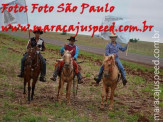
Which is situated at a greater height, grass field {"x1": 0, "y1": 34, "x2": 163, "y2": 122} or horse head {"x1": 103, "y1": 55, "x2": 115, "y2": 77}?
horse head {"x1": 103, "y1": 55, "x2": 115, "y2": 77}

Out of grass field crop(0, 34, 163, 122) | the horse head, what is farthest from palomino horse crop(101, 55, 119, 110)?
grass field crop(0, 34, 163, 122)

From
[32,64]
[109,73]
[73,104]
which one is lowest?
[73,104]

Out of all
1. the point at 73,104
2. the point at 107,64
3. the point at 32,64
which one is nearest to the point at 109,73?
the point at 107,64

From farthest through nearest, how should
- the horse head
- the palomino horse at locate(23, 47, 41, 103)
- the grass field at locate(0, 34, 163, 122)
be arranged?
the palomino horse at locate(23, 47, 41, 103) → the horse head → the grass field at locate(0, 34, 163, 122)

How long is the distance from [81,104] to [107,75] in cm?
213

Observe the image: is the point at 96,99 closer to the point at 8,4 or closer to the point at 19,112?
the point at 19,112

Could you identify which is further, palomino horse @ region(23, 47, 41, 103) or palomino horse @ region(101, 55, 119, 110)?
palomino horse @ region(23, 47, 41, 103)

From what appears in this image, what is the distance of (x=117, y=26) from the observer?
667 inches

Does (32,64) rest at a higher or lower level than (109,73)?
higher

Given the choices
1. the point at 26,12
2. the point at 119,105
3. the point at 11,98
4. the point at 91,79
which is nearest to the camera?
the point at 11,98

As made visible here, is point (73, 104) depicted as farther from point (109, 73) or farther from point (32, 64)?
point (32, 64)

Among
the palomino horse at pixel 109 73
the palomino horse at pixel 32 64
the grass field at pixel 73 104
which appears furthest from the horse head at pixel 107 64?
the palomino horse at pixel 32 64

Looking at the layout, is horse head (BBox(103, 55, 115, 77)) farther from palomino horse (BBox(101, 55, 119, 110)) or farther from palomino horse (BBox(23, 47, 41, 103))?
palomino horse (BBox(23, 47, 41, 103))

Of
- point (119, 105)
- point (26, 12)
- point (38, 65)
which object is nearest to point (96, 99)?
point (119, 105)
